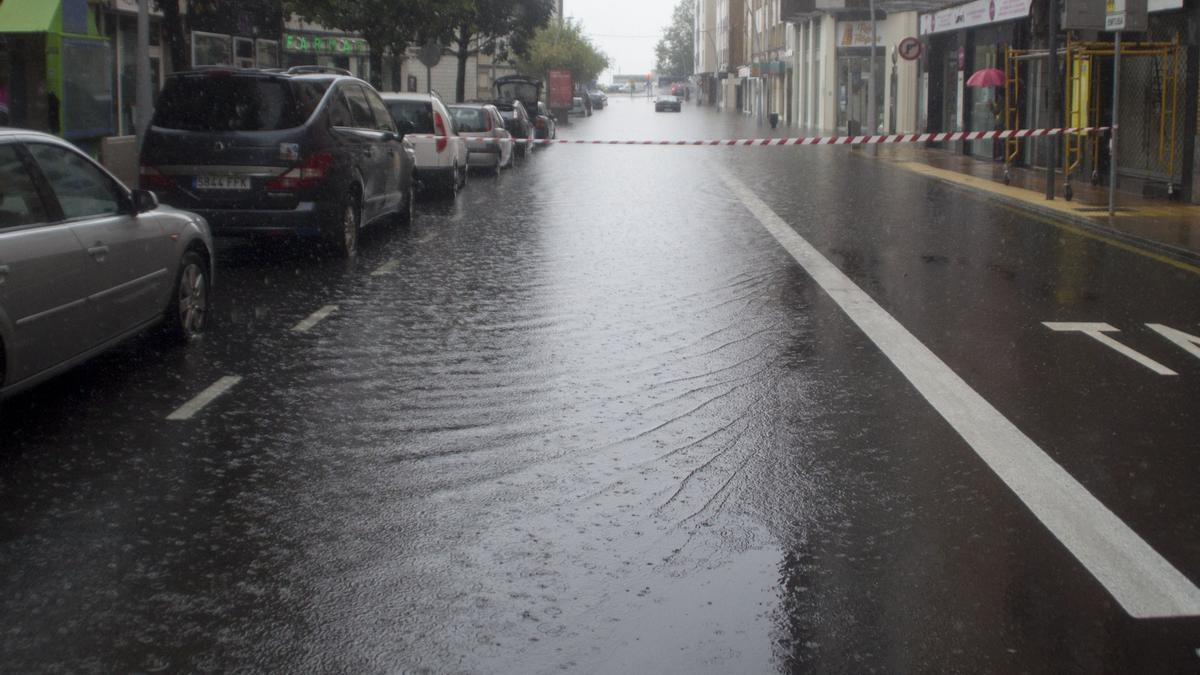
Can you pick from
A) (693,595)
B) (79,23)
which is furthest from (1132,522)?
(79,23)

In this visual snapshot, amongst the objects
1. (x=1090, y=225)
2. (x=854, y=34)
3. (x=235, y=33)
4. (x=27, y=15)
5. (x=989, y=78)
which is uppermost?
(x=854, y=34)

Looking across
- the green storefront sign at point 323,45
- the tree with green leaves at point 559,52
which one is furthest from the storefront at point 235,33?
the tree with green leaves at point 559,52

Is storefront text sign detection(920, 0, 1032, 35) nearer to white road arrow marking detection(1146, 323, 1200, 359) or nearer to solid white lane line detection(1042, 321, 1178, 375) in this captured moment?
white road arrow marking detection(1146, 323, 1200, 359)

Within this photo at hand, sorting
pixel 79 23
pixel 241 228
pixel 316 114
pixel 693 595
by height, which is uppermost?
pixel 79 23

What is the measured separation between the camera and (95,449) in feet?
21.6

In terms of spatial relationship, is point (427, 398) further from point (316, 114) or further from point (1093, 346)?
point (316, 114)

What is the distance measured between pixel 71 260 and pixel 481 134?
20.5 metres

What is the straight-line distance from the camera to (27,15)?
2073 centimetres

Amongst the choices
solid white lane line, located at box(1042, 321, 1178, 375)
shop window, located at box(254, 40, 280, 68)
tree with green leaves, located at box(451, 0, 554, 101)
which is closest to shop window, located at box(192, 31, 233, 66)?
shop window, located at box(254, 40, 280, 68)

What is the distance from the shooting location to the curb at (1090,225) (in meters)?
14.5

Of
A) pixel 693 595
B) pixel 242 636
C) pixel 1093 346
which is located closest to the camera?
pixel 242 636

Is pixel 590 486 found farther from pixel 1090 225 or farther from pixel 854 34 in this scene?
pixel 854 34

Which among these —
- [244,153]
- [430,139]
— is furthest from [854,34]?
[244,153]

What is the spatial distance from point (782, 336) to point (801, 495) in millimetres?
3900
